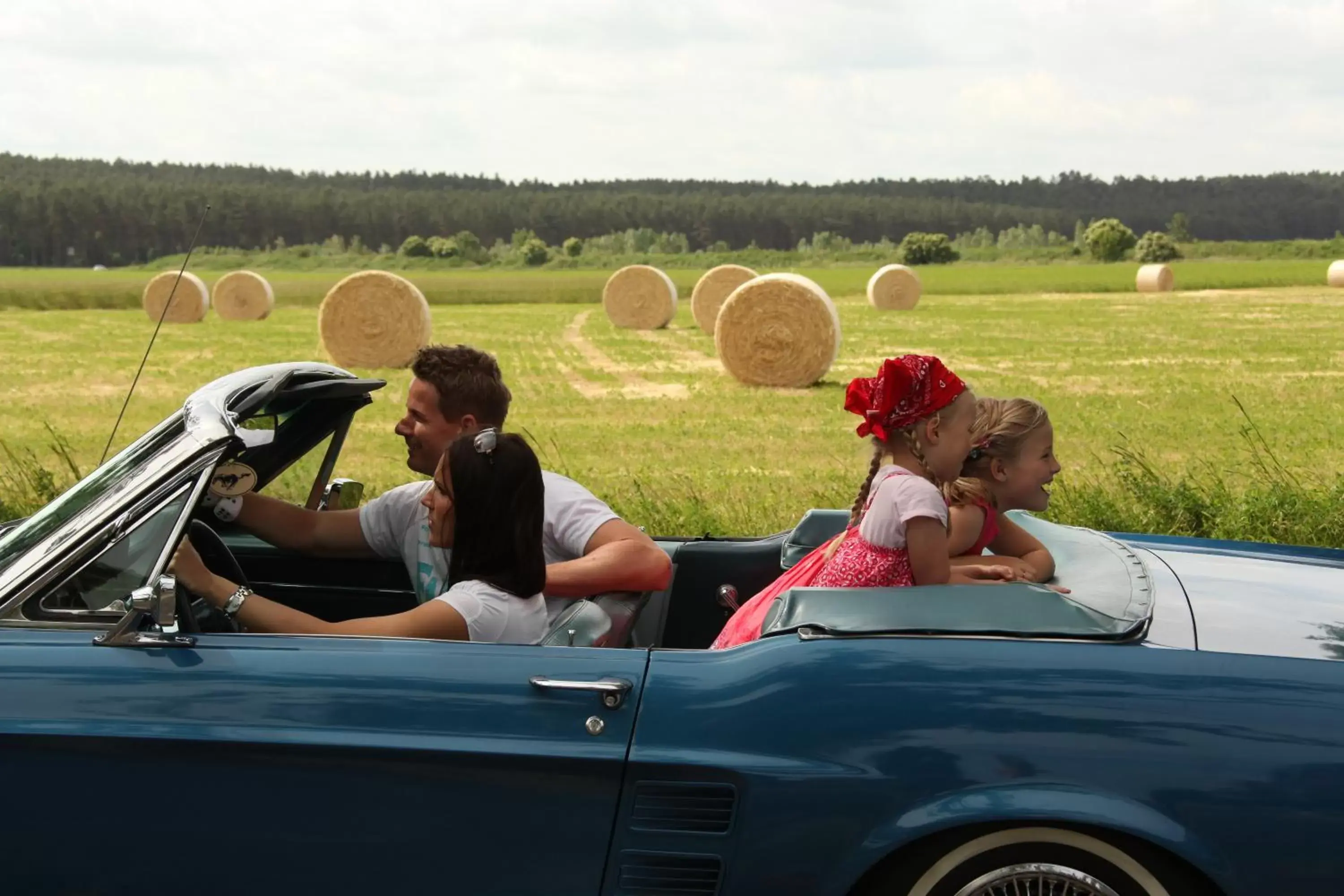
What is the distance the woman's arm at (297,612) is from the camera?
9.16 feet

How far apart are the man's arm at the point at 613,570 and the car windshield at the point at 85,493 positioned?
846 millimetres

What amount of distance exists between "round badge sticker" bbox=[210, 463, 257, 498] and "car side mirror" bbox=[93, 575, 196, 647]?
71 centimetres

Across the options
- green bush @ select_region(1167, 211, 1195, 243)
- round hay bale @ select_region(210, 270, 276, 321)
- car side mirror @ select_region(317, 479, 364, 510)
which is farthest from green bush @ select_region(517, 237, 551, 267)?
car side mirror @ select_region(317, 479, 364, 510)

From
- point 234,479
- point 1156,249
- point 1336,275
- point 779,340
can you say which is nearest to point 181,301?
point 779,340

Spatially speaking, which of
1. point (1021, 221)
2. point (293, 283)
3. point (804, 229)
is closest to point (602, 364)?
point (293, 283)

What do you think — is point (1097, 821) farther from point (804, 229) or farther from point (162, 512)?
point (804, 229)

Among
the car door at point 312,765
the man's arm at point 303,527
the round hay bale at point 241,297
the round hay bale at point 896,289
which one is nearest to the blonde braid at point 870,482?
the car door at point 312,765

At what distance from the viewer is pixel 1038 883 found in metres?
2.46

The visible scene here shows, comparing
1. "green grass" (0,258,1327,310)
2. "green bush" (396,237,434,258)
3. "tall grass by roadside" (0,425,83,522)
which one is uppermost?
"tall grass by roadside" (0,425,83,522)

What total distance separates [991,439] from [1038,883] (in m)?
1.17

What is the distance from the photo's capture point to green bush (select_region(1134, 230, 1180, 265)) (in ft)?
262

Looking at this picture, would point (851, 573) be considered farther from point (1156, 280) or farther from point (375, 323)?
point (1156, 280)

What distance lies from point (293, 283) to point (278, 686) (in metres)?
62.1

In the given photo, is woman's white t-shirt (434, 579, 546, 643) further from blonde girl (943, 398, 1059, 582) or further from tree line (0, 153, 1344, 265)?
tree line (0, 153, 1344, 265)
